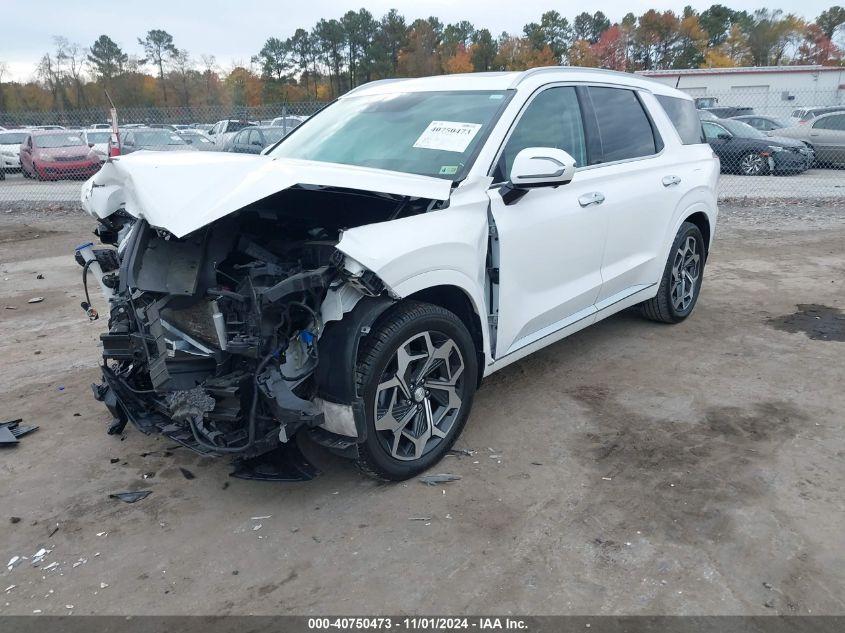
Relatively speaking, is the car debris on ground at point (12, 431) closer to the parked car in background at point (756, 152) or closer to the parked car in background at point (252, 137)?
the parked car in background at point (252, 137)

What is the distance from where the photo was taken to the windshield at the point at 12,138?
2354 centimetres

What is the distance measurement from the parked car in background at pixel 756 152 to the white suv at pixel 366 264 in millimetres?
14563

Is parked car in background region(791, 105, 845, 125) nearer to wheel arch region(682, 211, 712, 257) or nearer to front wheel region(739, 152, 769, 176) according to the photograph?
front wheel region(739, 152, 769, 176)

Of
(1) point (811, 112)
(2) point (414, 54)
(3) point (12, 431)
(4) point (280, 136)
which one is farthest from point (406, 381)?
(2) point (414, 54)

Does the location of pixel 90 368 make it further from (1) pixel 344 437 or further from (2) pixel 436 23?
(2) pixel 436 23

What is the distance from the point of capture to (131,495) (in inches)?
133

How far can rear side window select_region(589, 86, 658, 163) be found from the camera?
180 inches

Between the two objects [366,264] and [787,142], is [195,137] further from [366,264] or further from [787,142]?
[366,264]

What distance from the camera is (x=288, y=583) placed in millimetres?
2760

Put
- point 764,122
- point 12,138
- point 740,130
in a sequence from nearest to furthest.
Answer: point 740,130 → point 764,122 → point 12,138

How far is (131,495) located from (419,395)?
1.53 meters

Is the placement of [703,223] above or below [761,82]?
below

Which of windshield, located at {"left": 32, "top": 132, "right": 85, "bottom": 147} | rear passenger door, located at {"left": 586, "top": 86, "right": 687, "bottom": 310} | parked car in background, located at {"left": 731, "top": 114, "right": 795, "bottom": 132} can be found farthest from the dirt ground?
parked car in background, located at {"left": 731, "top": 114, "right": 795, "bottom": 132}

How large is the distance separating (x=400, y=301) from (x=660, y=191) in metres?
2.69
